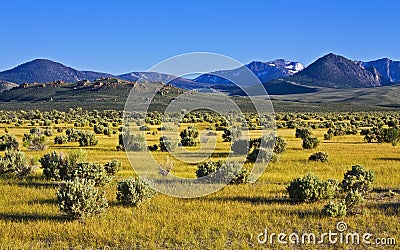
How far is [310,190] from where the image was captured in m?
13.3

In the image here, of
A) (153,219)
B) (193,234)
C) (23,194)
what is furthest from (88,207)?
(23,194)

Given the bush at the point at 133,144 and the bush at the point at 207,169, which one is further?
the bush at the point at 133,144

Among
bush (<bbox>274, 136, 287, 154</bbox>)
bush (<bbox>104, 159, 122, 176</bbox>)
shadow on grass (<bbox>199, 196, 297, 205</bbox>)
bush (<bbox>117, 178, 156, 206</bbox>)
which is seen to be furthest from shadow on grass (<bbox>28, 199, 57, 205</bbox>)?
bush (<bbox>274, 136, 287, 154</bbox>)

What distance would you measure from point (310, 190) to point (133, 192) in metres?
5.24

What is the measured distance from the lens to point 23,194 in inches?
573

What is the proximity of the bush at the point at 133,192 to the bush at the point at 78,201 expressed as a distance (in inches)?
44.1

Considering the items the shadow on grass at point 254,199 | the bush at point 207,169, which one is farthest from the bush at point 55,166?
the shadow on grass at point 254,199

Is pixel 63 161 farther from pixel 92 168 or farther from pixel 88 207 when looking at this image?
pixel 88 207

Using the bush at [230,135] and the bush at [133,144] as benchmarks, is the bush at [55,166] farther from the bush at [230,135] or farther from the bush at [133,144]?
the bush at [230,135]

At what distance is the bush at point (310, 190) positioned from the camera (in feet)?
43.5

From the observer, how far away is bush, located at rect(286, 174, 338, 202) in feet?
43.5

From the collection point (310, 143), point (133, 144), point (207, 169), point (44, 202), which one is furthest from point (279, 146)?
point (44, 202)

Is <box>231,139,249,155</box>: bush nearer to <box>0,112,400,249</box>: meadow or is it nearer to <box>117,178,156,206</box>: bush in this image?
<box>0,112,400,249</box>: meadow

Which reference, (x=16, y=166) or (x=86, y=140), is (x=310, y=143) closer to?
(x=86, y=140)
